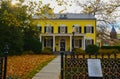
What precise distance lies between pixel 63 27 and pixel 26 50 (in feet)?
35.6

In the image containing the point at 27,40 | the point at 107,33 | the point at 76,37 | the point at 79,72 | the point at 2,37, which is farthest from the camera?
the point at 107,33

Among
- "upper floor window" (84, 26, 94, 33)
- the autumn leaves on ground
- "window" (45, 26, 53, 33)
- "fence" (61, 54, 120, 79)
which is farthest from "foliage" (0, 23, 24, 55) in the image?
"fence" (61, 54, 120, 79)

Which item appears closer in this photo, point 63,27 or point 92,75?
point 92,75

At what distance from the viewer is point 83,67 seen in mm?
9305

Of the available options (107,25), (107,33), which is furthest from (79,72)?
(107,33)

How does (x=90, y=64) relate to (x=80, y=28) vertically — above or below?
below

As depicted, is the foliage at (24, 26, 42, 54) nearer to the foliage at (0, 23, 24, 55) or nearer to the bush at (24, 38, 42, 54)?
the bush at (24, 38, 42, 54)

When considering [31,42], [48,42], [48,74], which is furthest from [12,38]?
[48,74]

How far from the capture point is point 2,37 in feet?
101

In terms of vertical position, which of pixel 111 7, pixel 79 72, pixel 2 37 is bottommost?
pixel 79 72

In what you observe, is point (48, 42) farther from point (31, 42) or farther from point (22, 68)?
point (22, 68)

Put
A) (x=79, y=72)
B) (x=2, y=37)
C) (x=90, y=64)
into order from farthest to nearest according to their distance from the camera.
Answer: (x=2, y=37)
(x=79, y=72)
(x=90, y=64)

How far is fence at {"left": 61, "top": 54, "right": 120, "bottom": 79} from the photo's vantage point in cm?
918

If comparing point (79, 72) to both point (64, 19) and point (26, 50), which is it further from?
point (64, 19)
